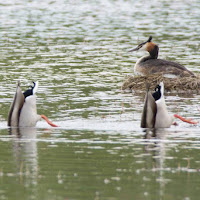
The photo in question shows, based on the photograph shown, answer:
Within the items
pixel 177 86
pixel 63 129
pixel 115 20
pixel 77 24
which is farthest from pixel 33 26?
pixel 63 129

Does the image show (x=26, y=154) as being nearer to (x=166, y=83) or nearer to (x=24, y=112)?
(x=24, y=112)

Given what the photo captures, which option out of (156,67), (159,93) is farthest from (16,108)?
(156,67)

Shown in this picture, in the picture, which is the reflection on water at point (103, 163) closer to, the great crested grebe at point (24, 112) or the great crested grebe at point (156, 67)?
the great crested grebe at point (24, 112)

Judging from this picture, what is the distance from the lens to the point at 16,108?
1664cm

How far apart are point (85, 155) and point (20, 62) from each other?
1581 centimetres

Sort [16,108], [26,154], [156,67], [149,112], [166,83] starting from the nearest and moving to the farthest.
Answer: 1. [26,154]
2. [149,112]
3. [16,108]
4. [166,83]
5. [156,67]

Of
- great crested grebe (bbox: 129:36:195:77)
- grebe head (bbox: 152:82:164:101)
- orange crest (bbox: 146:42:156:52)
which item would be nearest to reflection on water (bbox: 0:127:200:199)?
grebe head (bbox: 152:82:164:101)

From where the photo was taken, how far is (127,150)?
13.9 m

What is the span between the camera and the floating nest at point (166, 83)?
899 inches

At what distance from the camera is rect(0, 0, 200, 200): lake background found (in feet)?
36.9

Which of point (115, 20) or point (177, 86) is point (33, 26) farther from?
point (177, 86)

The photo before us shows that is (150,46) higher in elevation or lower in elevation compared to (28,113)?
lower

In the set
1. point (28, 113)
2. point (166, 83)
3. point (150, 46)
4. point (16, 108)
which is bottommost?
point (166, 83)

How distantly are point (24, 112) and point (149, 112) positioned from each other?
9.24ft
